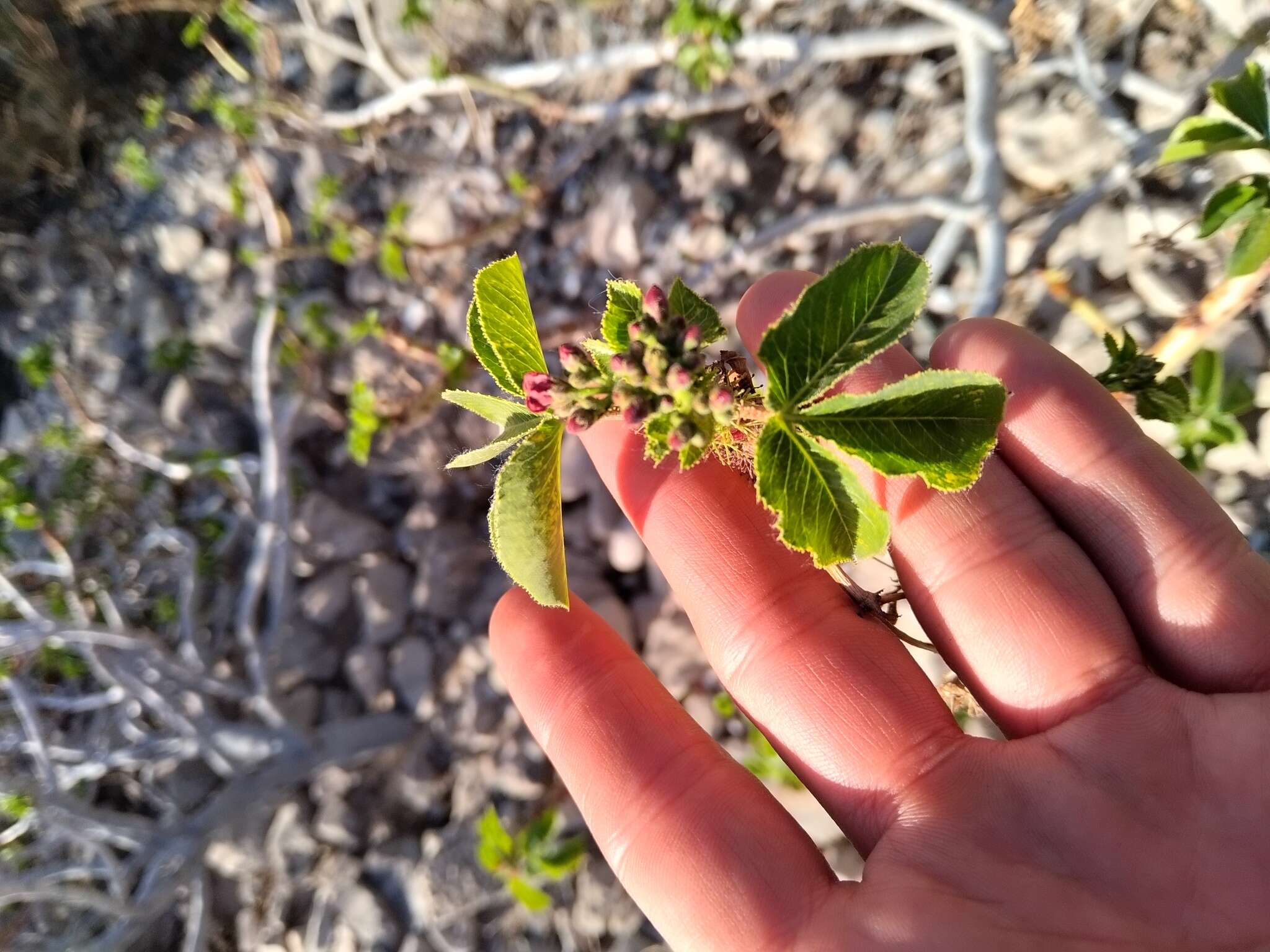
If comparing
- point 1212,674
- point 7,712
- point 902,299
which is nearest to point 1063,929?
point 1212,674

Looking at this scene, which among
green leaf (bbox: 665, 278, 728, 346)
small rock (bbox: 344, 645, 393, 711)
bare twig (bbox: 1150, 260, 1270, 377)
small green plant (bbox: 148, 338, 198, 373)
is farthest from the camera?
small green plant (bbox: 148, 338, 198, 373)

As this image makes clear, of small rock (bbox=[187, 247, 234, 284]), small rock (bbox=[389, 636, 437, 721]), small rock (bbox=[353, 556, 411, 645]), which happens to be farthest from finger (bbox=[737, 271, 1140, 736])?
small rock (bbox=[187, 247, 234, 284])

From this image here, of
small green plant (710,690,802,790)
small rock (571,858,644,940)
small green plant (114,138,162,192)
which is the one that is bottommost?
small rock (571,858,644,940)

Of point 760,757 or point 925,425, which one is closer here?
point 925,425

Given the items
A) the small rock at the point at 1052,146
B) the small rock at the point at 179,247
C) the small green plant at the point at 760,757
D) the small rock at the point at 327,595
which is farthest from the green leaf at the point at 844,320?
the small rock at the point at 179,247

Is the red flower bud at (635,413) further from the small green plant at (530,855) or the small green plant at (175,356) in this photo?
the small green plant at (175,356)

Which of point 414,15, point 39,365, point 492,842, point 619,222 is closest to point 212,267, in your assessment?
point 39,365

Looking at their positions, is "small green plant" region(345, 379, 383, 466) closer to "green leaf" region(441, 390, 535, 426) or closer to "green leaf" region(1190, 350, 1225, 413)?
"green leaf" region(441, 390, 535, 426)

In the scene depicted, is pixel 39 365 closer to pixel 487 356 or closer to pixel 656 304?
pixel 487 356
